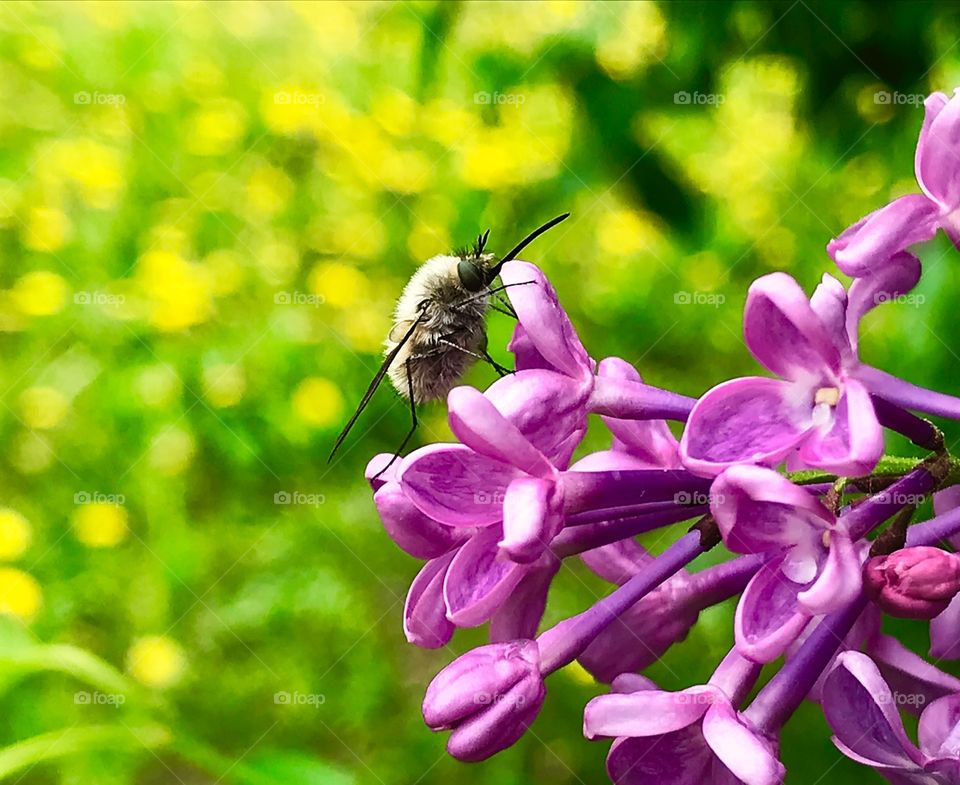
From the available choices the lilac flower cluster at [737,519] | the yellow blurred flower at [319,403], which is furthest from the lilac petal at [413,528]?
the yellow blurred flower at [319,403]

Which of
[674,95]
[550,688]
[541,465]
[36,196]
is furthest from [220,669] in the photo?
[541,465]

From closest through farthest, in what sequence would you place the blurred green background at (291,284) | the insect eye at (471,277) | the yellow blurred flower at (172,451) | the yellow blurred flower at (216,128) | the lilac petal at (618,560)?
the lilac petal at (618,560) → the insect eye at (471,277) → the blurred green background at (291,284) → the yellow blurred flower at (172,451) → the yellow blurred flower at (216,128)

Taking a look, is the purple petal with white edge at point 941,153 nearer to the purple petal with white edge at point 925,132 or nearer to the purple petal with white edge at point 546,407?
the purple petal with white edge at point 925,132

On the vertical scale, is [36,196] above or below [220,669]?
above

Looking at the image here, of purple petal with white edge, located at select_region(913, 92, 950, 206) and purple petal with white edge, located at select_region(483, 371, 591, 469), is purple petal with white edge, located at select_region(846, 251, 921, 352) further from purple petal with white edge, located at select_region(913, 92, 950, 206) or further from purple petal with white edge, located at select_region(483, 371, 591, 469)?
purple petal with white edge, located at select_region(483, 371, 591, 469)

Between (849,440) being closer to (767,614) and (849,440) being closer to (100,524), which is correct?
(767,614)

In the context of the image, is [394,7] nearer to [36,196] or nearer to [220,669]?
[36,196]
